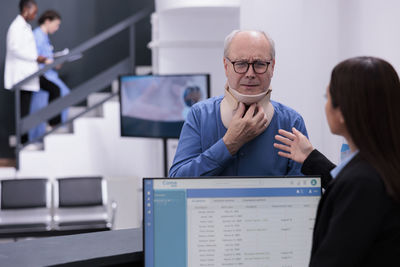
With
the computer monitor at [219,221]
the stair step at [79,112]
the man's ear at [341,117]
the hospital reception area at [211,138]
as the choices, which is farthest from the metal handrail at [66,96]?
the man's ear at [341,117]

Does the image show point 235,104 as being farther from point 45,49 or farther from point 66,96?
point 45,49

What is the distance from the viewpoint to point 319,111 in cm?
417

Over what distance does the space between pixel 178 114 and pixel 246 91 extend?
13.1 feet

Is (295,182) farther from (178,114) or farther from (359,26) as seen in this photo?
(178,114)

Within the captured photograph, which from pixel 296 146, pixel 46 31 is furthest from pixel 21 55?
pixel 296 146

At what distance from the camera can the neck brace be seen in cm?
201

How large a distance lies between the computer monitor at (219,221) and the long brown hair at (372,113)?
408mm

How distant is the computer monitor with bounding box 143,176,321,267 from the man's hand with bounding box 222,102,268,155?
320mm

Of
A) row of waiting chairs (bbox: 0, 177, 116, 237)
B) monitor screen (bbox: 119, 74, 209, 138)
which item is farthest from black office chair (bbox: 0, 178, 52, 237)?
monitor screen (bbox: 119, 74, 209, 138)

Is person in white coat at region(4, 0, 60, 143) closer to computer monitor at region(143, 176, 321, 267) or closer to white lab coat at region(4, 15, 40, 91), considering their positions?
white lab coat at region(4, 15, 40, 91)

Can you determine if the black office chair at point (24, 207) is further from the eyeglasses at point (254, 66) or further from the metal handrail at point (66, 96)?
the eyeglasses at point (254, 66)

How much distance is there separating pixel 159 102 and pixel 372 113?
4.89 metres

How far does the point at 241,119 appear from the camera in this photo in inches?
76.4

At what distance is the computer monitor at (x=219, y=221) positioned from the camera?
5.30 feet
